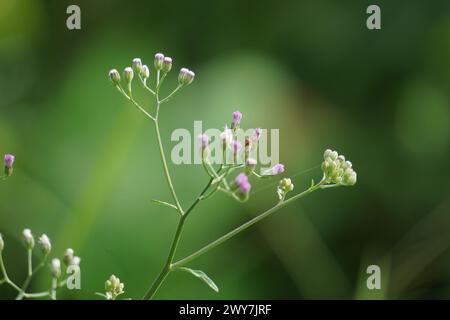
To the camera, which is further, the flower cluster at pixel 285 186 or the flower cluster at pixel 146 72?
the flower cluster at pixel 146 72

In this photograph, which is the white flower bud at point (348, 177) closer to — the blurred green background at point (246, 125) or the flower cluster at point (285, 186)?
the flower cluster at point (285, 186)

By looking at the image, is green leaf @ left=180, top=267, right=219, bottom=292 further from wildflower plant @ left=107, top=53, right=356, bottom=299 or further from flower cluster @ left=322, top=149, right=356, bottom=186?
flower cluster @ left=322, top=149, right=356, bottom=186

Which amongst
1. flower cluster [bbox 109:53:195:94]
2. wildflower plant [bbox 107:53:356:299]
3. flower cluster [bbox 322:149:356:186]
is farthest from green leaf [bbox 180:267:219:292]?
flower cluster [bbox 109:53:195:94]

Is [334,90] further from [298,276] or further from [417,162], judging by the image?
[298,276]

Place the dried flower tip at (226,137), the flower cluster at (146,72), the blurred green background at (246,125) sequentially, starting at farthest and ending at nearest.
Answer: the blurred green background at (246,125) → the flower cluster at (146,72) → the dried flower tip at (226,137)

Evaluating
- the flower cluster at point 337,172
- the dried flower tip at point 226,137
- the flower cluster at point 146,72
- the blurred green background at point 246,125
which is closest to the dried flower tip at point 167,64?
the flower cluster at point 146,72

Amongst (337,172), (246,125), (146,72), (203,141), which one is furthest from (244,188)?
(246,125)
